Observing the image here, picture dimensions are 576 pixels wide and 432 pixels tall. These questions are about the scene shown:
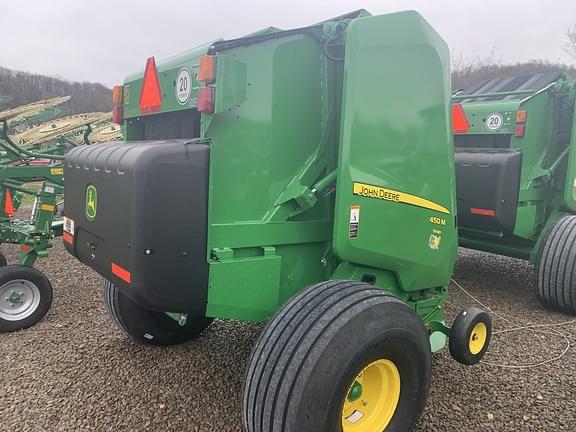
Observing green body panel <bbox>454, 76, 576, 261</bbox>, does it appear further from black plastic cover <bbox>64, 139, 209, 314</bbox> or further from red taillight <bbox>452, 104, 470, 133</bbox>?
black plastic cover <bbox>64, 139, 209, 314</bbox>

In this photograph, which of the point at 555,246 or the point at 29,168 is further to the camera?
the point at 29,168

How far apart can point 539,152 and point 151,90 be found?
4.01 metres

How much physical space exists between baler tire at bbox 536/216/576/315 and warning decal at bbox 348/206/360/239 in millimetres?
2873

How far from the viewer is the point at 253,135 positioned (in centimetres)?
238

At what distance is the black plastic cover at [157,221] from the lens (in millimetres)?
2064

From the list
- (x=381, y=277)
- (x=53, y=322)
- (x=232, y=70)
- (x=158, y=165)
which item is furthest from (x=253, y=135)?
(x=53, y=322)

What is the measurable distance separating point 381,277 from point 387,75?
42.7 inches

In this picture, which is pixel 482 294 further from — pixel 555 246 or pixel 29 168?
pixel 29 168

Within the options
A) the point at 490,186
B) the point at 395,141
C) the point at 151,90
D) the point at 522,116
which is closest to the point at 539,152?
→ the point at 522,116

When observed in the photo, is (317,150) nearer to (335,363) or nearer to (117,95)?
(335,363)

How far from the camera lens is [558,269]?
446cm

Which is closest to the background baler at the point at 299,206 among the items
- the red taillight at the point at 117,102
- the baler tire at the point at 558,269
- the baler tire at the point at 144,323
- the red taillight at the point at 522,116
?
the red taillight at the point at 117,102

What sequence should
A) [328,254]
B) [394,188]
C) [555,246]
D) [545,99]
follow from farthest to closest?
[545,99], [555,246], [328,254], [394,188]

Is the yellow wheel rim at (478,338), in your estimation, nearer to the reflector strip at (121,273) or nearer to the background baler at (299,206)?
the background baler at (299,206)
